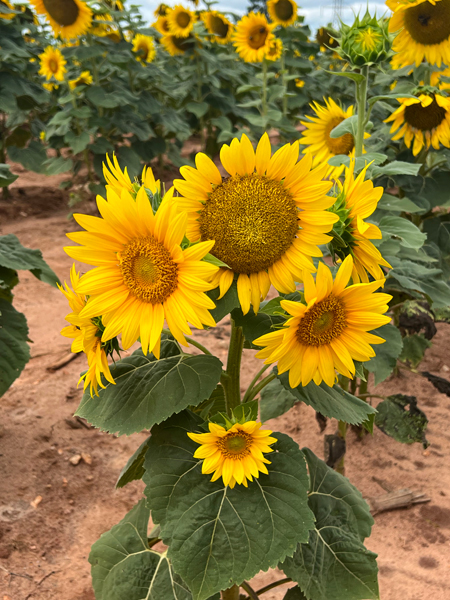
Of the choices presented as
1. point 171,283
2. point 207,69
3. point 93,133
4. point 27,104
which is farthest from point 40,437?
point 207,69

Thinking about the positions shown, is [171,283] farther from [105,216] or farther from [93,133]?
[93,133]

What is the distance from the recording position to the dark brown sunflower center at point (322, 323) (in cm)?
102

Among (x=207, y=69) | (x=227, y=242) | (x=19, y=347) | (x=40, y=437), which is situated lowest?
(x=40, y=437)

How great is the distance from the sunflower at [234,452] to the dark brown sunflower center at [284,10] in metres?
5.52

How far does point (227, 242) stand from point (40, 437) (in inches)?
78.8

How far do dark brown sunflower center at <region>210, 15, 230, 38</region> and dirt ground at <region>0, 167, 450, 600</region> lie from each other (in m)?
4.73

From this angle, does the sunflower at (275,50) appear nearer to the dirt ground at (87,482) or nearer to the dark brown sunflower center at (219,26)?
the dark brown sunflower center at (219,26)

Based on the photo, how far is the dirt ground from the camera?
1.96 meters

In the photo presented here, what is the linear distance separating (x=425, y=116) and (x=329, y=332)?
183 cm

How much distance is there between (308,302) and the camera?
976mm

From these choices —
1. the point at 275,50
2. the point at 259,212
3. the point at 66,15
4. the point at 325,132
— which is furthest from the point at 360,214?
the point at 275,50

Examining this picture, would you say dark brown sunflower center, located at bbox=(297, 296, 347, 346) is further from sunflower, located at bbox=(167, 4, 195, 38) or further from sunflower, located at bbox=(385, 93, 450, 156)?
sunflower, located at bbox=(167, 4, 195, 38)

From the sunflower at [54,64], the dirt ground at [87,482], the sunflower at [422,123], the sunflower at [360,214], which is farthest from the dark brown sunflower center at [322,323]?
the sunflower at [54,64]

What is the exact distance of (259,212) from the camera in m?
0.96
